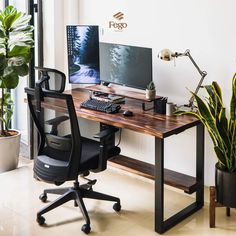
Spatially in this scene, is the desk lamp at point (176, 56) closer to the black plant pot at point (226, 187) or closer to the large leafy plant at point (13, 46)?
the black plant pot at point (226, 187)

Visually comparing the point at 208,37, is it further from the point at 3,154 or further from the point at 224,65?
the point at 3,154

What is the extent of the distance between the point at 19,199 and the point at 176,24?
1.94 meters

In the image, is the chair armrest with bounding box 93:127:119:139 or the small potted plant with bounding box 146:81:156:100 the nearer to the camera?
the chair armrest with bounding box 93:127:119:139

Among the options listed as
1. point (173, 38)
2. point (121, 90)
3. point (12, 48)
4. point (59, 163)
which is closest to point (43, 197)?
point (59, 163)

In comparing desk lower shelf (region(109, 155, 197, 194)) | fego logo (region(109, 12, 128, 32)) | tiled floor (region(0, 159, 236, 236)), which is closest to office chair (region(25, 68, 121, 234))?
tiled floor (region(0, 159, 236, 236))

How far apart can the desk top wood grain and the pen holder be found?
40 millimetres

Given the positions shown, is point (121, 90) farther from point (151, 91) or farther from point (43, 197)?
point (43, 197)

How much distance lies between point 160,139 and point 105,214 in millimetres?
809

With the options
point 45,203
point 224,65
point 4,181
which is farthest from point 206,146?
point 4,181

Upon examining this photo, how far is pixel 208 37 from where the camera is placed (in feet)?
11.4

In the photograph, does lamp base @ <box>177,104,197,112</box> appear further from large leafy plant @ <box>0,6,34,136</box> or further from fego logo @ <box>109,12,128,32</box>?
large leafy plant @ <box>0,6,34,136</box>

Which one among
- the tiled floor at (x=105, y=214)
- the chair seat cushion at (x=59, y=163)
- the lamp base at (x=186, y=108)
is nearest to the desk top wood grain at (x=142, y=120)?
the lamp base at (x=186, y=108)

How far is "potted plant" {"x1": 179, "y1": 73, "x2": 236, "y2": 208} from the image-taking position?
311 centimetres

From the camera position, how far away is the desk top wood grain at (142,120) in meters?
3.11
